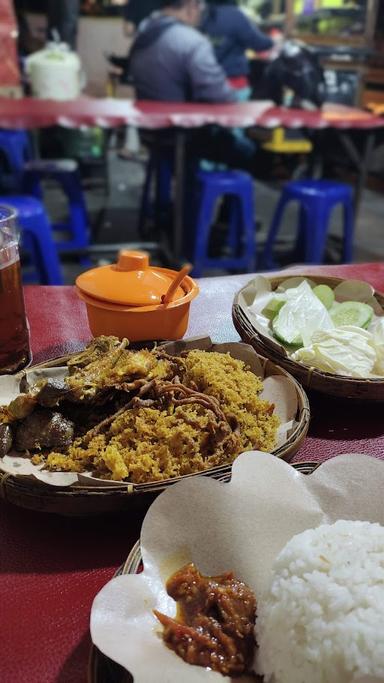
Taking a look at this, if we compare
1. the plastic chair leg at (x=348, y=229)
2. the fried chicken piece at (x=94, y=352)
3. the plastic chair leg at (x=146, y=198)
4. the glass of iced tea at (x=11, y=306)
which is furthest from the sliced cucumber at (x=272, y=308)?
the plastic chair leg at (x=146, y=198)

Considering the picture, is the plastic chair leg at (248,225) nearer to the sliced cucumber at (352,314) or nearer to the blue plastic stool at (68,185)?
the blue plastic stool at (68,185)

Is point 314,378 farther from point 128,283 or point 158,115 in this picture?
point 158,115

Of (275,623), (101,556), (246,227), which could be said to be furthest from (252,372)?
(246,227)

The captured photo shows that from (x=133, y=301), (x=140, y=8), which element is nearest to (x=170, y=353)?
(x=133, y=301)

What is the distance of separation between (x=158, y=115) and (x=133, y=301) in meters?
3.70

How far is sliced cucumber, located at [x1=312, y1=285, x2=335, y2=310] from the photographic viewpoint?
1.82m

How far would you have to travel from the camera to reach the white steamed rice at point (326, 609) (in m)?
0.75

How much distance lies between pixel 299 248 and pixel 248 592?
16.9 ft

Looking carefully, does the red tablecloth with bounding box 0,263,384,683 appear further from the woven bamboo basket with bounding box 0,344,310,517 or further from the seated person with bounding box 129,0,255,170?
the seated person with bounding box 129,0,255,170

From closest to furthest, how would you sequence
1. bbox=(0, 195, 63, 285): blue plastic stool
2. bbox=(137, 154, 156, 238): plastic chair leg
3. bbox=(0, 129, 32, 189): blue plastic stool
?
bbox=(0, 195, 63, 285): blue plastic stool → bbox=(0, 129, 32, 189): blue plastic stool → bbox=(137, 154, 156, 238): plastic chair leg

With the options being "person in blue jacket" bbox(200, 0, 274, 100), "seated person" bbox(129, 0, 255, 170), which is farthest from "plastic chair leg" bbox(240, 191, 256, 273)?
"person in blue jacket" bbox(200, 0, 274, 100)

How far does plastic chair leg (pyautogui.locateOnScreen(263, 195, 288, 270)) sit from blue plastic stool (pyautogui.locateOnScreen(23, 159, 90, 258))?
5.89 ft

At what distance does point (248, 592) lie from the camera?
926 mm

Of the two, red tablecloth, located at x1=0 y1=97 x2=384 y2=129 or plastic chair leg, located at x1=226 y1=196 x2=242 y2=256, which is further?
plastic chair leg, located at x1=226 y1=196 x2=242 y2=256
